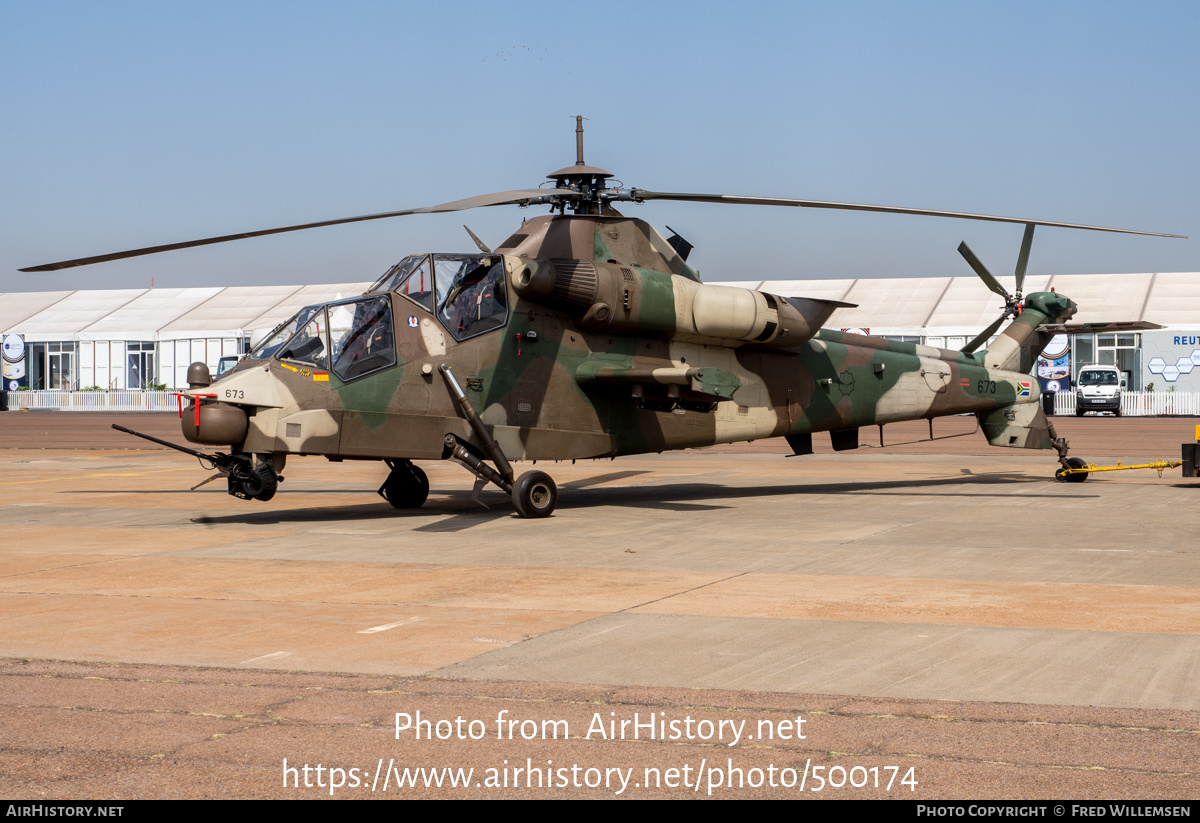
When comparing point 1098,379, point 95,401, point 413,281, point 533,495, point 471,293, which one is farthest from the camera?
point 95,401

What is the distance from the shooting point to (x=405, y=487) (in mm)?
15508

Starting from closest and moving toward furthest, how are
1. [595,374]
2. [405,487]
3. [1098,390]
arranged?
[595,374]
[405,487]
[1098,390]

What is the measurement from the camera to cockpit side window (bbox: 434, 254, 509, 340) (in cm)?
1414

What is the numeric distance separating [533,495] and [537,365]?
1746 millimetres

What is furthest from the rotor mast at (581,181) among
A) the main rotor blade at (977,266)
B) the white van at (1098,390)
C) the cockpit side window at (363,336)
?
the white van at (1098,390)

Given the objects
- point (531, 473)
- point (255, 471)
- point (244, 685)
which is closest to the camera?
point (244, 685)

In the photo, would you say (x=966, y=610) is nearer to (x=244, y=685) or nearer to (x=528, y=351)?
(x=244, y=685)

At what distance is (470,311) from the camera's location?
14.3 m

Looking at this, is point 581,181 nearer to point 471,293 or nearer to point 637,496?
point 471,293

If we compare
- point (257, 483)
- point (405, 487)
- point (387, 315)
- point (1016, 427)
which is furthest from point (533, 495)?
point (1016, 427)

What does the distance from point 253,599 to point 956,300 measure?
162 feet

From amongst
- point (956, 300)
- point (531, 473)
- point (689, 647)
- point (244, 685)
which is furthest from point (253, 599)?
point (956, 300)

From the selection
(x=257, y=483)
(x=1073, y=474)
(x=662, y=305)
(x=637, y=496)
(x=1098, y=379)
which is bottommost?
(x=637, y=496)

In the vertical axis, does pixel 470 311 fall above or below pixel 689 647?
above
